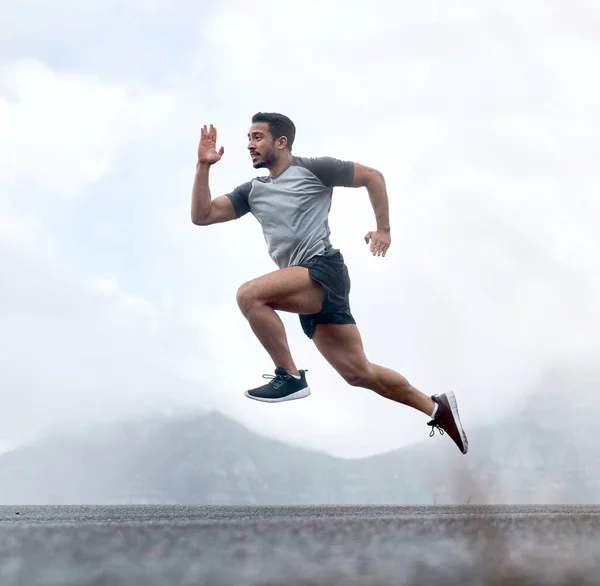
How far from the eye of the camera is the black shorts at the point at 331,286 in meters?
3.71

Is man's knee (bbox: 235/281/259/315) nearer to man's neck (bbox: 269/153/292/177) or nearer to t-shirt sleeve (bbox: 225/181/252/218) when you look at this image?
t-shirt sleeve (bbox: 225/181/252/218)

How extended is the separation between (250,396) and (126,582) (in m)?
3.20

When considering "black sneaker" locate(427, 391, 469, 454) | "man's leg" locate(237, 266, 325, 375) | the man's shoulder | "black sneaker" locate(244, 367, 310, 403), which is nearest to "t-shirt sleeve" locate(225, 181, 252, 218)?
the man's shoulder

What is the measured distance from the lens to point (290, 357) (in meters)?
3.89

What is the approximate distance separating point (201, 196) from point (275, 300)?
2.20 ft

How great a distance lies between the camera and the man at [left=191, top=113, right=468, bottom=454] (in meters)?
3.73

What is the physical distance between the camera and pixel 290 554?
2.25 ft

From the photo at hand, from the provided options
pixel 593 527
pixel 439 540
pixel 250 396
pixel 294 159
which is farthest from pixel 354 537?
pixel 294 159

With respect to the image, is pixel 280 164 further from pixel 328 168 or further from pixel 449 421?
pixel 449 421

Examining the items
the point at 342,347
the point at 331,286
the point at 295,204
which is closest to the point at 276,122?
the point at 295,204

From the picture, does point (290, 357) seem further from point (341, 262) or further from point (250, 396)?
point (341, 262)

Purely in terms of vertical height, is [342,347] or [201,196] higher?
[201,196]

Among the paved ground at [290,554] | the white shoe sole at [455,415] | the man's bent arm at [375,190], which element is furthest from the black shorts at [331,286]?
the paved ground at [290,554]

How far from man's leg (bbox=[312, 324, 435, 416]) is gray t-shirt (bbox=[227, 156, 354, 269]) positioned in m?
0.40
